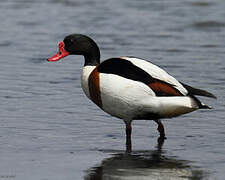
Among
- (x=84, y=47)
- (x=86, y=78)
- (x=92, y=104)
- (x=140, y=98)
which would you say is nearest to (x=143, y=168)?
(x=140, y=98)

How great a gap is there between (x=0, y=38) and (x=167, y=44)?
353 centimetres

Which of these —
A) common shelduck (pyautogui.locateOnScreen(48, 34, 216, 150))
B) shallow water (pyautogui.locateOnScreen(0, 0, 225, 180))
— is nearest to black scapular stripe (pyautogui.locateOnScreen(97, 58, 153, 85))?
common shelduck (pyautogui.locateOnScreen(48, 34, 216, 150))

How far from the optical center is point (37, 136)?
8.09 metres

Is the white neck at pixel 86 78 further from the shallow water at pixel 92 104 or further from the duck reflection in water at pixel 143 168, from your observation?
the duck reflection in water at pixel 143 168

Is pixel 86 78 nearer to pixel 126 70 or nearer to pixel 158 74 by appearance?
pixel 126 70

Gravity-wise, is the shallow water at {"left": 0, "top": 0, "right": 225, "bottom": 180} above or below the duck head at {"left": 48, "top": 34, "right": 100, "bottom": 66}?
below

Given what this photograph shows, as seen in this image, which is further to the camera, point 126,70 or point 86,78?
point 86,78

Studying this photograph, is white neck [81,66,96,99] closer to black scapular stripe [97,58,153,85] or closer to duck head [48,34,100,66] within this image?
duck head [48,34,100,66]

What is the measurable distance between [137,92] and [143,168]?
3.88ft

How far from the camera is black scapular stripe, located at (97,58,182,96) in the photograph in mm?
7875

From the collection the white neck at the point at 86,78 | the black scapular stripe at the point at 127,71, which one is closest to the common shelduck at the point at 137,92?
the black scapular stripe at the point at 127,71

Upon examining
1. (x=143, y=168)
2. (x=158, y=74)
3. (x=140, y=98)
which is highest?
(x=158, y=74)

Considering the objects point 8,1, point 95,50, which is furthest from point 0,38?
point 95,50

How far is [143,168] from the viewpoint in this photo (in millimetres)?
6871
